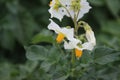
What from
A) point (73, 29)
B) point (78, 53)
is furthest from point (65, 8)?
point (78, 53)

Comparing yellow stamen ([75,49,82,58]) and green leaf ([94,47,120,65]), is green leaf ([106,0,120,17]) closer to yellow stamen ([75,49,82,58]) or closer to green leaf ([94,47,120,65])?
green leaf ([94,47,120,65])

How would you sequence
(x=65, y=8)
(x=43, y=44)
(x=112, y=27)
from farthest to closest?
(x=112, y=27)
(x=43, y=44)
(x=65, y=8)

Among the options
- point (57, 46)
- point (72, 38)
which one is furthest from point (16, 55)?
point (72, 38)

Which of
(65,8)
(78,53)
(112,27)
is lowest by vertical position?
(78,53)

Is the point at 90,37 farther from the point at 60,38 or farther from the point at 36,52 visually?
the point at 36,52

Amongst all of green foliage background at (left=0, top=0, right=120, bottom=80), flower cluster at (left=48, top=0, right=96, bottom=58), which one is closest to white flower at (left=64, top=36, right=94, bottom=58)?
flower cluster at (left=48, top=0, right=96, bottom=58)

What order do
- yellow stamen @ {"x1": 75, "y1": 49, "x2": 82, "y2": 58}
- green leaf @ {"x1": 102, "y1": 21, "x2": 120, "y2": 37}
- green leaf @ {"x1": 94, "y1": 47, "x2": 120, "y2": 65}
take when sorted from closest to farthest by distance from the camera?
yellow stamen @ {"x1": 75, "y1": 49, "x2": 82, "y2": 58}
green leaf @ {"x1": 94, "y1": 47, "x2": 120, "y2": 65}
green leaf @ {"x1": 102, "y1": 21, "x2": 120, "y2": 37}
